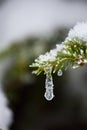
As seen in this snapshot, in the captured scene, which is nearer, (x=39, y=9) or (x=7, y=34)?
(x=7, y=34)

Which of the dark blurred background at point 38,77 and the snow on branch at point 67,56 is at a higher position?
the dark blurred background at point 38,77

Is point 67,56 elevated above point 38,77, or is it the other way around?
point 38,77

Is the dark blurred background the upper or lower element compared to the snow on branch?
upper

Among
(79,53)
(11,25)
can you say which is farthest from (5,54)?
(79,53)

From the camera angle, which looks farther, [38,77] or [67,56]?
[38,77]

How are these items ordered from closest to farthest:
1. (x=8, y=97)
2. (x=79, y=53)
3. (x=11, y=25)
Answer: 1. (x=79, y=53)
2. (x=8, y=97)
3. (x=11, y=25)

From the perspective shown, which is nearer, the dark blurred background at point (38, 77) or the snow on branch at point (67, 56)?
the snow on branch at point (67, 56)

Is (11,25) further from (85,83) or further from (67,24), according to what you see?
(85,83)

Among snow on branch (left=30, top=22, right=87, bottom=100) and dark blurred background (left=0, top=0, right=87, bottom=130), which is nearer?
snow on branch (left=30, top=22, right=87, bottom=100)
